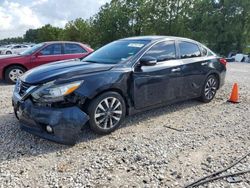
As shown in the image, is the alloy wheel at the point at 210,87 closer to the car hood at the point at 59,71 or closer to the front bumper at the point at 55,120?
the car hood at the point at 59,71

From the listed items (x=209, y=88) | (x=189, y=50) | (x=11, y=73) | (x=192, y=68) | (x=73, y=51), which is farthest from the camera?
(x=73, y=51)

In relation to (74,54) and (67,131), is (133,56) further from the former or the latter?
(74,54)

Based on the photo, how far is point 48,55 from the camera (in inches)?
370

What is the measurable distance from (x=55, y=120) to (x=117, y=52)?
1.94 meters

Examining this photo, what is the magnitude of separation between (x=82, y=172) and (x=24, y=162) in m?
0.81

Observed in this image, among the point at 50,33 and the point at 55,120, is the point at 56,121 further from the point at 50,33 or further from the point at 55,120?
the point at 50,33

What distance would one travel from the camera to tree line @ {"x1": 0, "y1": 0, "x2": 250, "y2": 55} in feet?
95.2

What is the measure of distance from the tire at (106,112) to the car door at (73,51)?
5514 mm

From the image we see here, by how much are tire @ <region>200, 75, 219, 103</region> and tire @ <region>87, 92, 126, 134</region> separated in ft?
8.26

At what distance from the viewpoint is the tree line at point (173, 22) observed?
29.0 meters

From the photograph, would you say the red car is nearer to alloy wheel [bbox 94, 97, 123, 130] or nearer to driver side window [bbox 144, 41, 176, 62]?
driver side window [bbox 144, 41, 176, 62]

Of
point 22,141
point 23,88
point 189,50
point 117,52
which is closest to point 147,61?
point 117,52

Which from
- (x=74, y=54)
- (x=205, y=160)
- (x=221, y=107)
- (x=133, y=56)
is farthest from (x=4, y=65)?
(x=205, y=160)

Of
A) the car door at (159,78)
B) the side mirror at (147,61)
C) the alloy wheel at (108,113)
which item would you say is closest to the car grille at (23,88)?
the alloy wheel at (108,113)
